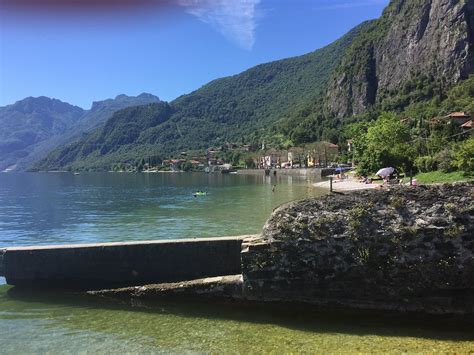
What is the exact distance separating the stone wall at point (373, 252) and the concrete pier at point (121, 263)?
1.79 m

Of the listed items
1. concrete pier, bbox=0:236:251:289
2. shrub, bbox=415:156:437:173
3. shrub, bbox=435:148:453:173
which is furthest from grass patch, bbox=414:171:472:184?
concrete pier, bbox=0:236:251:289

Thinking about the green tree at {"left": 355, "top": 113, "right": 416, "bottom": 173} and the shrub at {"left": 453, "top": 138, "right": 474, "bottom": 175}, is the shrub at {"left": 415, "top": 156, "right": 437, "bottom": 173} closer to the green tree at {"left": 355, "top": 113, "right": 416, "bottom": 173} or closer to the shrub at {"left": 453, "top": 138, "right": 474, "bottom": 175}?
the green tree at {"left": 355, "top": 113, "right": 416, "bottom": 173}

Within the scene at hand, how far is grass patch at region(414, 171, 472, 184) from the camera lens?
39944 millimetres

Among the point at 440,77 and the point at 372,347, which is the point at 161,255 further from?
the point at 440,77

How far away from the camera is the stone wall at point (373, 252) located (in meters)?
10.7

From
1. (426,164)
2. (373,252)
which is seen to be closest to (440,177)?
(426,164)

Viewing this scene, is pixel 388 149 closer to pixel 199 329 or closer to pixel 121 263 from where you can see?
pixel 121 263

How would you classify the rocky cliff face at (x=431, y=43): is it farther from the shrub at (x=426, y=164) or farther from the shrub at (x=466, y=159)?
the shrub at (x=466, y=159)

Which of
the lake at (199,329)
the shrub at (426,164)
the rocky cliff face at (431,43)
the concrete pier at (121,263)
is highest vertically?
the rocky cliff face at (431,43)

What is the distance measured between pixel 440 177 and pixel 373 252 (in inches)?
1487

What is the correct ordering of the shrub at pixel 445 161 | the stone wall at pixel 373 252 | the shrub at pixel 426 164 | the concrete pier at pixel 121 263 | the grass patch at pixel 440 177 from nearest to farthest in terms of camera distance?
the stone wall at pixel 373 252
the concrete pier at pixel 121 263
the grass patch at pixel 440 177
the shrub at pixel 445 161
the shrub at pixel 426 164

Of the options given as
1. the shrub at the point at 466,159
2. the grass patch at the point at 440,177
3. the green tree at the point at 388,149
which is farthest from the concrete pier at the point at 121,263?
the green tree at the point at 388,149

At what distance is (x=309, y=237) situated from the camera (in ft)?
37.6

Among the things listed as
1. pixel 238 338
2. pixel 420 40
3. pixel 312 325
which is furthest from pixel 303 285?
pixel 420 40
